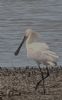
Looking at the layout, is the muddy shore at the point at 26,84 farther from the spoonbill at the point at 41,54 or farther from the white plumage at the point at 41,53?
the white plumage at the point at 41,53

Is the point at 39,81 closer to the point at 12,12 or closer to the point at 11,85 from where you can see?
the point at 11,85

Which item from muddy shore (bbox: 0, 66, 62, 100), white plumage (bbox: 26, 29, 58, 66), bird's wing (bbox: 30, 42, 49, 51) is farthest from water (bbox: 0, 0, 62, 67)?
white plumage (bbox: 26, 29, 58, 66)

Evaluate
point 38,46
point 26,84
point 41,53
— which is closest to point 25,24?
point 38,46

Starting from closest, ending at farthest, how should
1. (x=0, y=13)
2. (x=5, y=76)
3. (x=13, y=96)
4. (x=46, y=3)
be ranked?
(x=13, y=96) → (x=5, y=76) → (x=0, y=13) → (x=46, y=3)

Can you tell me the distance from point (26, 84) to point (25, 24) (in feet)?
25.7

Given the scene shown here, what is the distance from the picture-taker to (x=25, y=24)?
1658 cm

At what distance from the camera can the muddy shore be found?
8.05m

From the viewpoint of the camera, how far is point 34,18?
57.4 feet

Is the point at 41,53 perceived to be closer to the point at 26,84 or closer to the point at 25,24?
the point at 26,84

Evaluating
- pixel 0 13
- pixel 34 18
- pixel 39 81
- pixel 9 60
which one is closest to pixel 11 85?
pixel 39 81

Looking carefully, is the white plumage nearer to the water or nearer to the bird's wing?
the bird's wing

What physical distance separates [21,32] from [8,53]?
2.50m

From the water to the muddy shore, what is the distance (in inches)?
57.2

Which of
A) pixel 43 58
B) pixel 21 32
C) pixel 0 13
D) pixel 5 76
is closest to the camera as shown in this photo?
pixel 43 58
